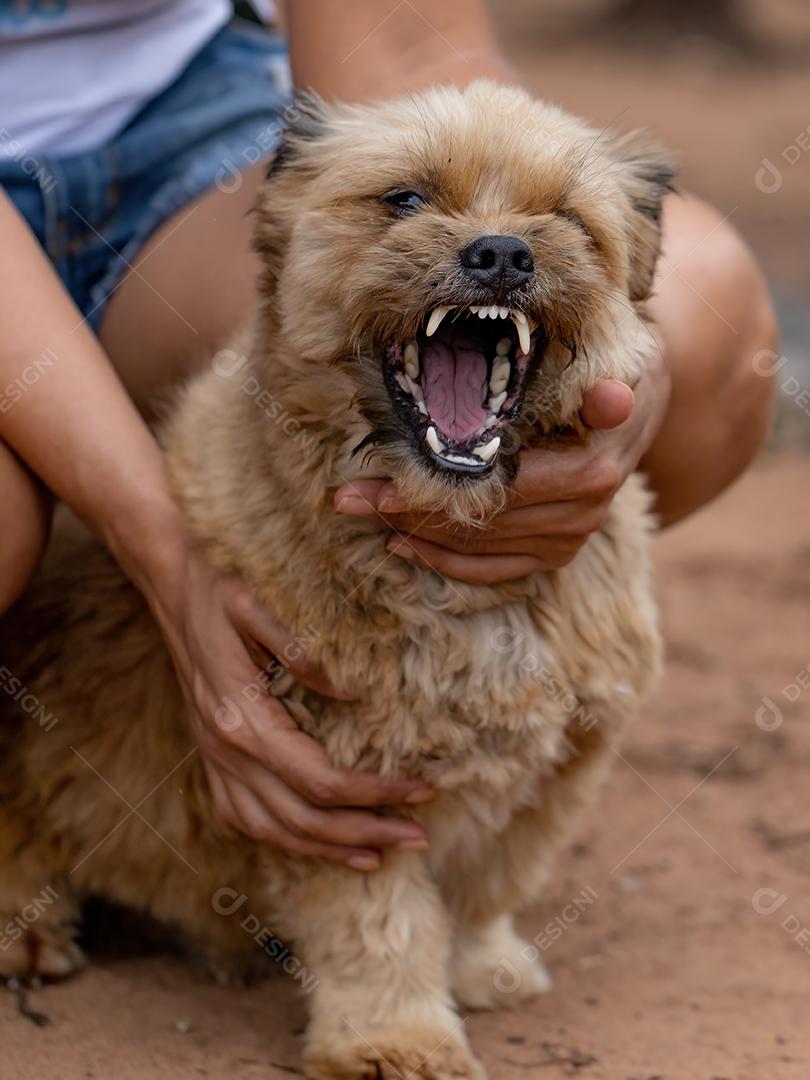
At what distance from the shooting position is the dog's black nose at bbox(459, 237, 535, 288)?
2.28m

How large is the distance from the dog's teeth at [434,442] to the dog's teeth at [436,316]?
0.16m

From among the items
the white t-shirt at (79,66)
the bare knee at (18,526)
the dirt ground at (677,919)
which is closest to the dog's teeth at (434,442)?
the bare knee at (18,526)

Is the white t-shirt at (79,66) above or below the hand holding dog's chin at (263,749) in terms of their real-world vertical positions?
above

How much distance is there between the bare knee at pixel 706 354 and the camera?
10.3ft

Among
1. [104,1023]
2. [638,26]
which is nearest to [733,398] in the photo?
[104,1023]

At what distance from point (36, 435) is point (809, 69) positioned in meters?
12.6

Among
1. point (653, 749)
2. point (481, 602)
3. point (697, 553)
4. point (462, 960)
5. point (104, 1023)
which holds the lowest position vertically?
point (697, 553)

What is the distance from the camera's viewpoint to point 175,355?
3.38 m

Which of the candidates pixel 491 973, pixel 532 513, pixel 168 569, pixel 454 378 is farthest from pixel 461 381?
pixel 491 973

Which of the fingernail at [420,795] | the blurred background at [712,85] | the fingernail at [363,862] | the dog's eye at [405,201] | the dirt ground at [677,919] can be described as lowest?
the blurred background at [712,85]

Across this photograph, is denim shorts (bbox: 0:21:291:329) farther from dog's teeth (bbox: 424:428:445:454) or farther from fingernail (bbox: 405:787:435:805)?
fingernail (bbox: 405:787:435:805)

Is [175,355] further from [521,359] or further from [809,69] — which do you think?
[809,69]

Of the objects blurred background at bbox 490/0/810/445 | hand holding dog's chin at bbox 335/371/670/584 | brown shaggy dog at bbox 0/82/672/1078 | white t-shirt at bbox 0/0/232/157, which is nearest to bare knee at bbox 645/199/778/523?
brown shaggy dog at bbox 0/82/672/1078

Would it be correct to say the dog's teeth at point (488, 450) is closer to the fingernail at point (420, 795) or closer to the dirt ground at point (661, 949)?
the fingernail at point (420, 795)
